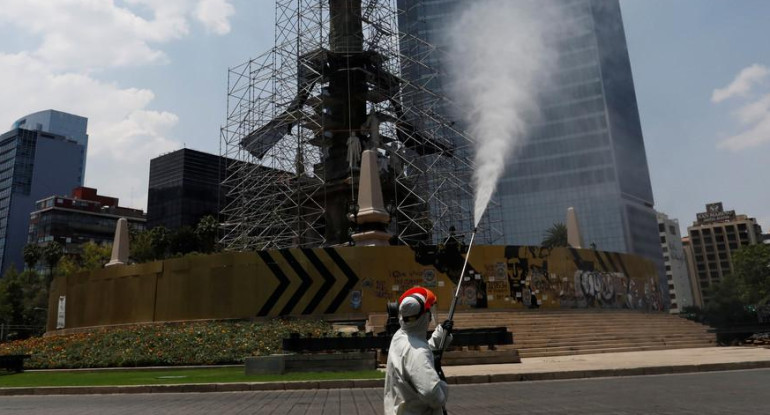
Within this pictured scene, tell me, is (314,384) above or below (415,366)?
below

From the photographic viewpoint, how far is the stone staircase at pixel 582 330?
2119cm

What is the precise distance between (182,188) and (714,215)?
149530 millimetres

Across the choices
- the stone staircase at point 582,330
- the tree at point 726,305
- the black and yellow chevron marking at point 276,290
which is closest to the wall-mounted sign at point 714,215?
the tree at point 726,305

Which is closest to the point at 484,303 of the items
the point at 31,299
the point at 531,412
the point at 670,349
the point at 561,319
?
the point at 561,319

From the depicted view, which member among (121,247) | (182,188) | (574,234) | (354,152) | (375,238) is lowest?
(375,238)

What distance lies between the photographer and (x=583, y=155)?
91688 millimetres

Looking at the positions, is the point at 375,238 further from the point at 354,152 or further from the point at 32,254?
the point at 32,254

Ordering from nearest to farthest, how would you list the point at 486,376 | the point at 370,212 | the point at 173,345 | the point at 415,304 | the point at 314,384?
the point at 415,304, the point at 314,384, the point at 486,376, the point at 173,345, the point at 370,212

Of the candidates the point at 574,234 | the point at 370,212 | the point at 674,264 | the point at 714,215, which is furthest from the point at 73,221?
the point at 714,215

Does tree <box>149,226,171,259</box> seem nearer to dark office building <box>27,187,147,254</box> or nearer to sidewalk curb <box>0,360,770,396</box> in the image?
dark office building <box>27,187,147,254</box>

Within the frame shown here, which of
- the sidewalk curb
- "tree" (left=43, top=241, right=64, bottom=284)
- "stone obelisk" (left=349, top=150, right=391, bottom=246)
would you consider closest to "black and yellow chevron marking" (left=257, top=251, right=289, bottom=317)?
"stone obelisk" (left=349, top=150, right=391, bottom=246)

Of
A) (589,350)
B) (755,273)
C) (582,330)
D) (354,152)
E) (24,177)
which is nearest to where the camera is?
(589,350)

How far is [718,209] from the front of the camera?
522ft

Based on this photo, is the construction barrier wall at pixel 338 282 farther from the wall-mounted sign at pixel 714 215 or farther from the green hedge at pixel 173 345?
the wall-mounted sign at pixel 714 215
